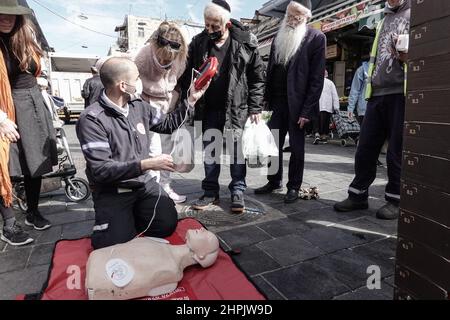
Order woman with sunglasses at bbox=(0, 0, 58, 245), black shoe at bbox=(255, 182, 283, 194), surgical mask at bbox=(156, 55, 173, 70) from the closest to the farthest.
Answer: woman with sunglasses at bbox=(0, 0, 58, 245) → surgical mask at bbox=(156, 55, 173, 70) → black shoe at bbox=(255, 182, 283, 194)

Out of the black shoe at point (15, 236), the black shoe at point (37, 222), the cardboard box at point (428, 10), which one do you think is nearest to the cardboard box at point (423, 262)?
the cardboard box at point (428, 10)

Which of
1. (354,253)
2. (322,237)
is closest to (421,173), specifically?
(354,253)

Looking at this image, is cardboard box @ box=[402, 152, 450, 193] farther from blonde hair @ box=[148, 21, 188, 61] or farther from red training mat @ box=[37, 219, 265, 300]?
blonde hair @ box=[148, 21, 188, 61]

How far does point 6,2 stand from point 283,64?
2418mm

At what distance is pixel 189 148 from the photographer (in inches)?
113

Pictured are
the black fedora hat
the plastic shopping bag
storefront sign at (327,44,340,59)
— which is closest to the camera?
the black fedora hat

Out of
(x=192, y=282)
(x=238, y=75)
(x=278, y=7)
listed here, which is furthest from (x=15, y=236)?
(x=278, y=7)

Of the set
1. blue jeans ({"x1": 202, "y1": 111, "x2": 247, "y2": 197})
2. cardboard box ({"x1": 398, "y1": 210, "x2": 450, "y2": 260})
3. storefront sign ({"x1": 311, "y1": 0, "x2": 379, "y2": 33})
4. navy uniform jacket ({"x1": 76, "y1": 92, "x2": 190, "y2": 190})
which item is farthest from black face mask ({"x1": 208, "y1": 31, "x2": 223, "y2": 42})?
storefront sign ({"x1": 311, "y1": 0, "x2": 379, "y2": 33})

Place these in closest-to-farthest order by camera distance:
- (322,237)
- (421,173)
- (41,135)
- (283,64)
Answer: (421,173) → (322,237) → (41,135) → (283,64)

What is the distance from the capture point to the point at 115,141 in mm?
2209

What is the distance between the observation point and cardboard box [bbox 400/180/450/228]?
1305 millimetres

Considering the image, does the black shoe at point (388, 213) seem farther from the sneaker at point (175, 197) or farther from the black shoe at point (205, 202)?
the sneaker at point (175, 197)

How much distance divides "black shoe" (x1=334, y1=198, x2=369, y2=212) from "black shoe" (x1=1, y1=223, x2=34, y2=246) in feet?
8.72
